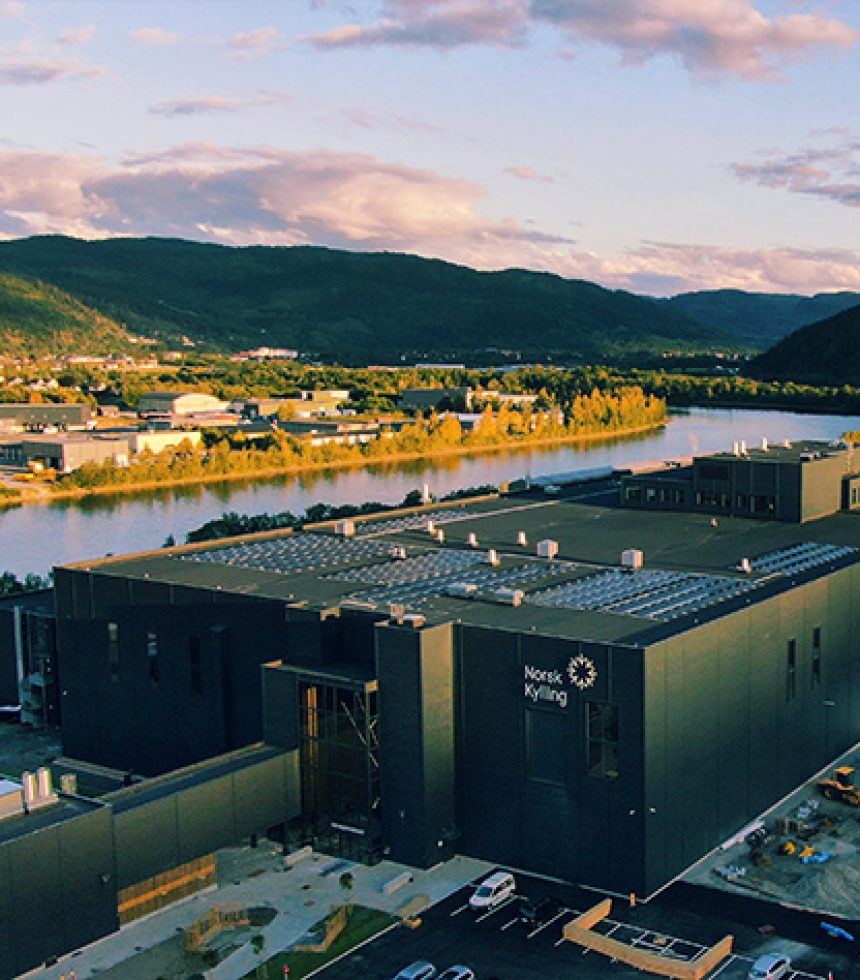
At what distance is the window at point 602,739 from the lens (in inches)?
675

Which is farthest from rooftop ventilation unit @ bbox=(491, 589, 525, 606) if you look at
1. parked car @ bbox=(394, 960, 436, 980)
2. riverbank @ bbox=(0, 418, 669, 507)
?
riverbank @ bbox=(0, 418, 669, 507)

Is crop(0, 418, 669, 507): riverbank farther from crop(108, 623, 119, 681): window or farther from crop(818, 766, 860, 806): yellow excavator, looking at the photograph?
crop(818, 766, 860, 806): yellow excavator

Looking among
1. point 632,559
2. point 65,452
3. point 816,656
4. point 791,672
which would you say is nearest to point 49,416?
point 65,452

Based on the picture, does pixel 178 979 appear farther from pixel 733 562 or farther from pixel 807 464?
pixel 807 464

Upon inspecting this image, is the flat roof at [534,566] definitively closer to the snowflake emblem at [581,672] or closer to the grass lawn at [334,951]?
the snowflake emblem at [581,672]

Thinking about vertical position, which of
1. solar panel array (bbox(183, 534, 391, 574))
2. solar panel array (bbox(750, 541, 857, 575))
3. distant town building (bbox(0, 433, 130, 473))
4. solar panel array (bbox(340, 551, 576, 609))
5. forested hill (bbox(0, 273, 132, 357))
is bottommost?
distant town building (bbox(0, 433, 130, 473))

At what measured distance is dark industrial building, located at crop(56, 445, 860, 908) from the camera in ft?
57.0

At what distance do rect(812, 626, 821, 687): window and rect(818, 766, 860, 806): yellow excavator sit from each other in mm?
1532

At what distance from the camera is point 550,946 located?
50.4 ft

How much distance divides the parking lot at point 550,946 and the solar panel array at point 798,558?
364 inches

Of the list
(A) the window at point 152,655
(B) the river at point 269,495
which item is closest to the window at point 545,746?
(A) the window at point 152,655

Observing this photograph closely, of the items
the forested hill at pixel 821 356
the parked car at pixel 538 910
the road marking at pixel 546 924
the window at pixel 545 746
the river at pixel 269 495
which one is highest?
the forested hill at pixel 821 356

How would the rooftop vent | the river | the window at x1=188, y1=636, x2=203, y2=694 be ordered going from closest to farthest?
the window at x1=188, y1=636, x2=203, y2=694
the rooftop vent
the river

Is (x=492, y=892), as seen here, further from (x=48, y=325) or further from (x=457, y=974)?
(x=48, y=325)
